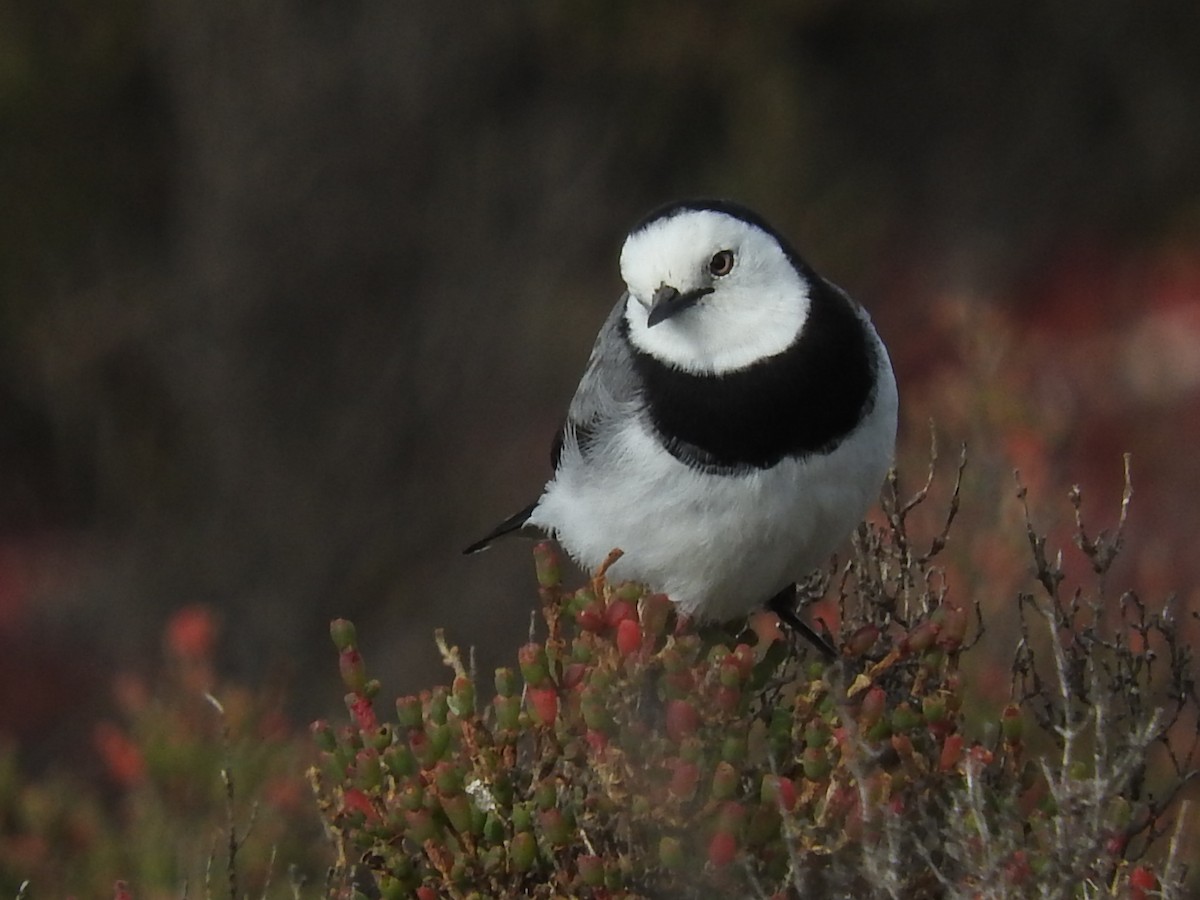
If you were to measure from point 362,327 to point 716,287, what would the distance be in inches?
207

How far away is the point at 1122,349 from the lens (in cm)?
1287

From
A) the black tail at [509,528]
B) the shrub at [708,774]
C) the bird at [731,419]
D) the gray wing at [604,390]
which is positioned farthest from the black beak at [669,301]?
the black tail at [509,528]

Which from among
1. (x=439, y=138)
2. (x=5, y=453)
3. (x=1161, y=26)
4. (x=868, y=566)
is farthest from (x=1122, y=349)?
(x=868, y=566)

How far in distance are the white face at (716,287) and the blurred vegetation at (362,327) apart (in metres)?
1.29

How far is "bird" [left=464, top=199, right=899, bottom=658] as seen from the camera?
3.68m

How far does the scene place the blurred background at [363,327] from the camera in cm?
877

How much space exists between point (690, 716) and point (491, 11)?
7.99 m

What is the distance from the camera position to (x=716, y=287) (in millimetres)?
3797

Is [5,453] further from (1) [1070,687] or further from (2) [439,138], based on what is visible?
(1) [1070,687]

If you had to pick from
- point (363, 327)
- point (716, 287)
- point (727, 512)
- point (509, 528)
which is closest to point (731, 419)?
point (727, 512)

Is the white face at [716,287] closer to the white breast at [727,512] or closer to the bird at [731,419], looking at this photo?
the bird at [731,419]

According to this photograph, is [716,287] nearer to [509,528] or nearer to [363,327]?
[509,528]

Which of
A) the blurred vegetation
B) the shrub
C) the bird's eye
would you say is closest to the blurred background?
the blurred vegetation

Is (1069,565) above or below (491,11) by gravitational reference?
below
